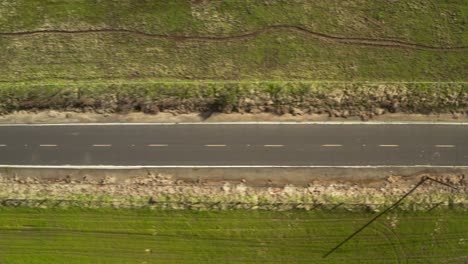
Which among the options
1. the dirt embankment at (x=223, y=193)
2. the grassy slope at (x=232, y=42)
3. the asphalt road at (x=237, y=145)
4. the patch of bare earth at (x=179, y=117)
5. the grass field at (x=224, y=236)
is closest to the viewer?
the grass field at (x=224, y=236)

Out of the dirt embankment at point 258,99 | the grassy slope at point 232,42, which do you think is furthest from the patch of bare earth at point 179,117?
the grassy slope at point 232,42

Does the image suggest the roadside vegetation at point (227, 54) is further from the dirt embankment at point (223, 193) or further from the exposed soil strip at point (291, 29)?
the dirt embankment at point (223, 193)

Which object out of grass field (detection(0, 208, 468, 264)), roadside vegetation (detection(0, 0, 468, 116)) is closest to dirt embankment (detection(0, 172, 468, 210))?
grass field (detection(0, 208, 468, 264))

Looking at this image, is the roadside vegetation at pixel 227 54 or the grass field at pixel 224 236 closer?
the grass field at pixel 224 236

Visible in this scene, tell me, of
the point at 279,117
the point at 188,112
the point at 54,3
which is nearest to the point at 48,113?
the point at 54,3

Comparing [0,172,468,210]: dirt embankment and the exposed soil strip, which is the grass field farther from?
the exposed soil strip

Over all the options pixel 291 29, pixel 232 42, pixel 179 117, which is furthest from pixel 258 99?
pixel 179 117

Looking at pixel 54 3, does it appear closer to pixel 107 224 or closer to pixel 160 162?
pixel 160 162
